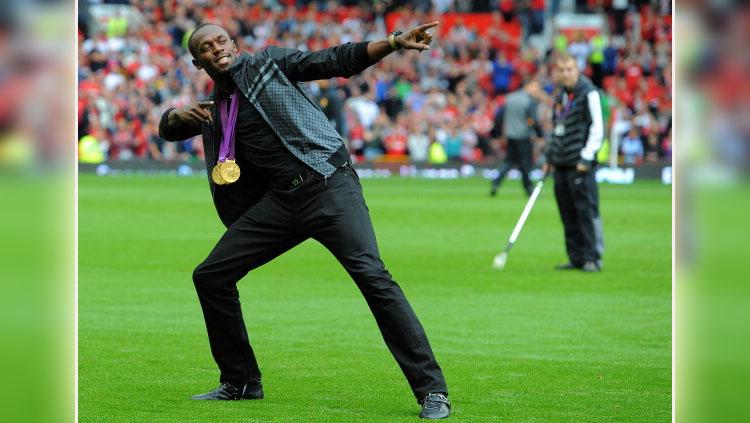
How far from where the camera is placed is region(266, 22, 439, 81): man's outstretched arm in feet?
18.1

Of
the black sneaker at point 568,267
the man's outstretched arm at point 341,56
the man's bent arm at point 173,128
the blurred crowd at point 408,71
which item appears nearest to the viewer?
the man's outstretched arm at point 341,56

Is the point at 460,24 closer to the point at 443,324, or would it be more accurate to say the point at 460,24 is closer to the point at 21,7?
the point at 443,324

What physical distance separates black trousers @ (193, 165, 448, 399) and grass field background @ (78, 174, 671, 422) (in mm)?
280

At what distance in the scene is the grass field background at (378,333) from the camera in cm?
661

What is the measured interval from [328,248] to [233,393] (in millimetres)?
1050

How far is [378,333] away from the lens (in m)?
9.49

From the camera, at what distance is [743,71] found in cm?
135

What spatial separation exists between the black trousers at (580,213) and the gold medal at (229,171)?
8158 mm

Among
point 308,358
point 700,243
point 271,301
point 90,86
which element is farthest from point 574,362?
point 90,86

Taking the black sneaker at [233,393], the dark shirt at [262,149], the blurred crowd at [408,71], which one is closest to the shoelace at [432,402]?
the black sneaker at [233,393]

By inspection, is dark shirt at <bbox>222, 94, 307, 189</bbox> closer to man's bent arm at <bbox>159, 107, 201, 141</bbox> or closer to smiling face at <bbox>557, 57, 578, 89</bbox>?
man's bent arm at <bbox>159, 107, 201, 141</bbox>

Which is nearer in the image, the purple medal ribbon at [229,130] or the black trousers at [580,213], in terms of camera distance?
the purple medal ribbon at [229,130]

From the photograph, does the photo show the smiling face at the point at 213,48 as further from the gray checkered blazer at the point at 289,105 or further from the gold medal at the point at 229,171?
the gold medal at the point at 229,171

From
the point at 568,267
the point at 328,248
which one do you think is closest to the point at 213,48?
the point at 328,248
